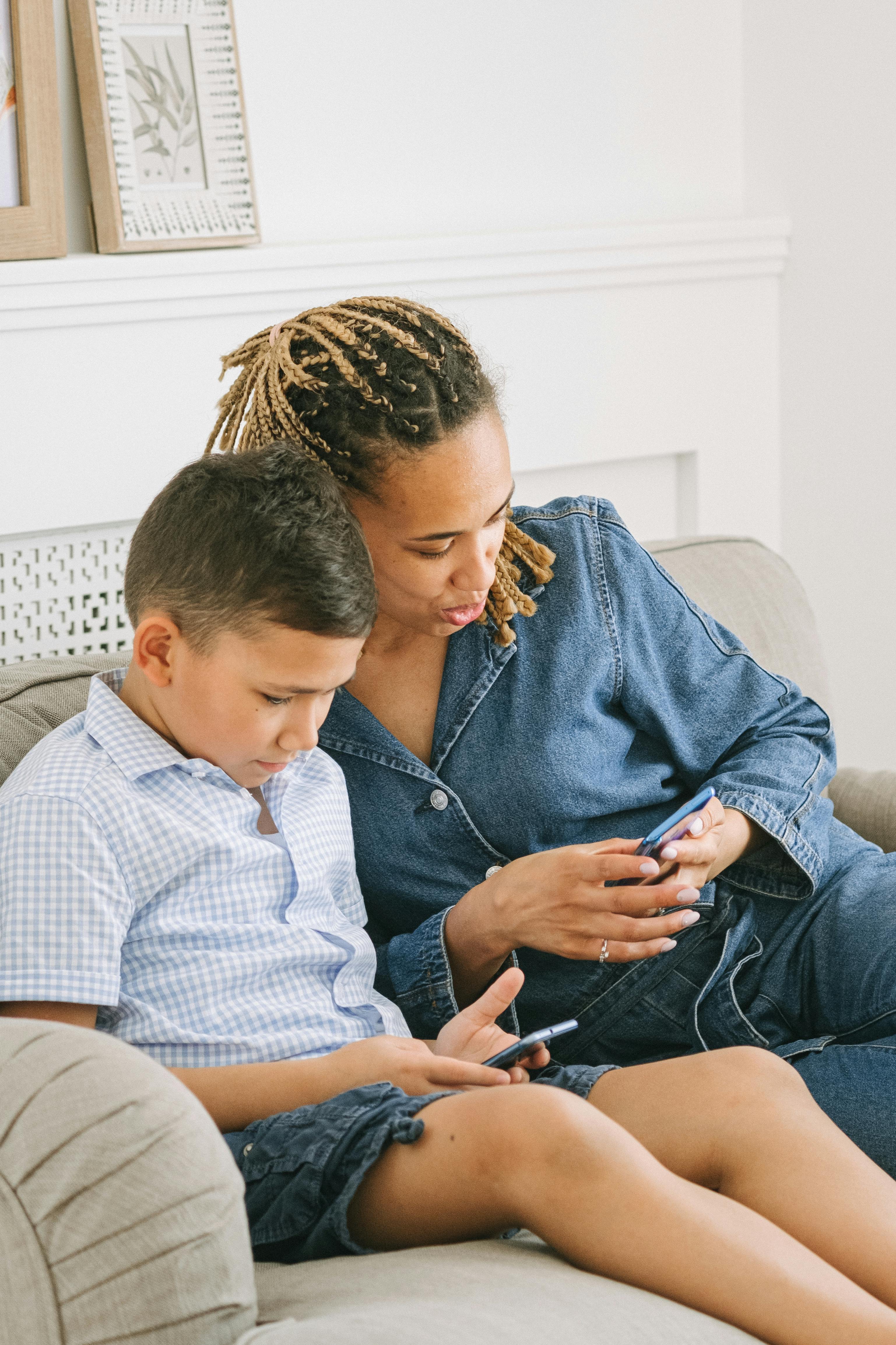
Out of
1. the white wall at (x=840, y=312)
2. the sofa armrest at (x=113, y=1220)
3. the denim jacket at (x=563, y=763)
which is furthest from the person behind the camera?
the white wall at (x=840, y=312)

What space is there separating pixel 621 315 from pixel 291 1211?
67.3 inches

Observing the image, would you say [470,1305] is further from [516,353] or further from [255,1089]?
[516,353]

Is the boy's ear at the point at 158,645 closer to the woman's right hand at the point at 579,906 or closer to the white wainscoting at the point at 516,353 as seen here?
the woman's right hand at the point at 579,906

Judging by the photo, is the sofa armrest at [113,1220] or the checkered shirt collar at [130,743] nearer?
the sofa armrest at [113,1220]

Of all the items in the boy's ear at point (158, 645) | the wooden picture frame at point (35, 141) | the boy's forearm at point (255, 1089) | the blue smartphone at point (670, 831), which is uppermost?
the wooden picture frame at point (35, 141)

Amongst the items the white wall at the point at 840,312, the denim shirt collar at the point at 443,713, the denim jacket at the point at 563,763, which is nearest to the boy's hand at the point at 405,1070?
the denim jacket at the point at 563,763

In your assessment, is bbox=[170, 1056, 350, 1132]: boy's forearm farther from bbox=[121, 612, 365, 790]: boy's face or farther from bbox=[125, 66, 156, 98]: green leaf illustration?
bbox=[125, 66, 156, 98]: green leaf illustration

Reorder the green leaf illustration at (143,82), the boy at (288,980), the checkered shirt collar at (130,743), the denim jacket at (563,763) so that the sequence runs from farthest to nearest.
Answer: the green leaf illustration at (143,82)
the denim jacket at (563,763)
the checkered shirt collar at (130,743)
the boy at (288,980)

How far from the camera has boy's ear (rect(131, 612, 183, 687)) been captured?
1150 millimetres

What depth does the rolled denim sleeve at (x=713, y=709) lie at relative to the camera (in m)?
1.38

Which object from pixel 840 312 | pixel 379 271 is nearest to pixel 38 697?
pixel 379 271

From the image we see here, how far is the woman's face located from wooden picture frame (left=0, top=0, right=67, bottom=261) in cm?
66

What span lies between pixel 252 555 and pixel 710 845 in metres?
0.46

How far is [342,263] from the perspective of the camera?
199 centimetres
